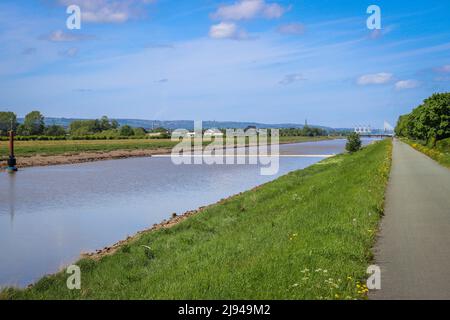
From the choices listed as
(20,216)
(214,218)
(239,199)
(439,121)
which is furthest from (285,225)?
(439,121)

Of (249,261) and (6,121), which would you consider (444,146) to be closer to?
(249,261)

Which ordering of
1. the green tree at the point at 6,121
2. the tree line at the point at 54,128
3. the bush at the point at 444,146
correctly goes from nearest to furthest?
the bush at the point at 444,146 < the tree line at the point at 54,128 < the green tree at the point at 6,121

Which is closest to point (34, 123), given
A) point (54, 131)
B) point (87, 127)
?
point (54, 131)

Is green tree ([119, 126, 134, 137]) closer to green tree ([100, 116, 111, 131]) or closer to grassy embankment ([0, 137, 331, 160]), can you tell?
green tree ([100, 116, 111, 131])

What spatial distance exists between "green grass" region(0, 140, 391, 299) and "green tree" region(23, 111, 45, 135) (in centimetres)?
12451

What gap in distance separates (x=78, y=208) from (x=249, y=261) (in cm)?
1332

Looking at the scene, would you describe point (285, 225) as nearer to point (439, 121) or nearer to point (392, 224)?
point (392, 224)

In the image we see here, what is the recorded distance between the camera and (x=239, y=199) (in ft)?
71.0

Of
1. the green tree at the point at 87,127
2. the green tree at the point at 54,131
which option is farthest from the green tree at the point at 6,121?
the green tree at the point at 87,127

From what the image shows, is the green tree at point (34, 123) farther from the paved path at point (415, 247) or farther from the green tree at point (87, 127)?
the paved path at point (415, 247)

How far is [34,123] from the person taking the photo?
133375 millimetres

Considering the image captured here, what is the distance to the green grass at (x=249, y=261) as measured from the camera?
23.1ft

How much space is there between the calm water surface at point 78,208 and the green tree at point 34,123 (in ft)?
324
